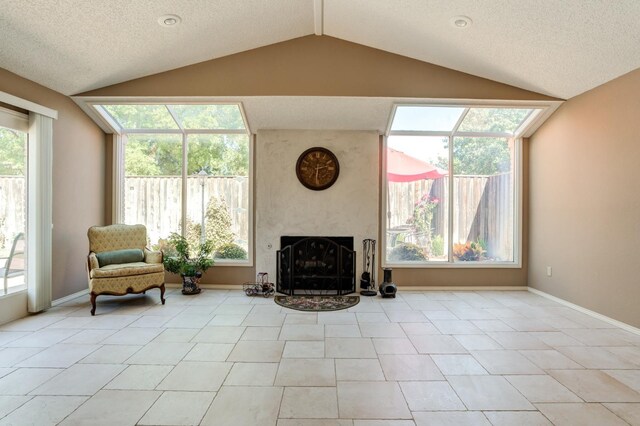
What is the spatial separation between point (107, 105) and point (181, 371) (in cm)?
387

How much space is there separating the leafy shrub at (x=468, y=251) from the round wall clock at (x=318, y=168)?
7.07 ft

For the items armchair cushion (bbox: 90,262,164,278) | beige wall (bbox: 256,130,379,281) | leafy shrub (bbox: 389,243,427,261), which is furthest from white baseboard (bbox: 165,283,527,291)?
armchair cushion (bbox: 90,262,164,278)

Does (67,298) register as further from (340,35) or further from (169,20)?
(340,35)

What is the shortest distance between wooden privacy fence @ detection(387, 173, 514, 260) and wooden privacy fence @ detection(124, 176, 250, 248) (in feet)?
7.51

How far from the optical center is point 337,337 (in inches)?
133

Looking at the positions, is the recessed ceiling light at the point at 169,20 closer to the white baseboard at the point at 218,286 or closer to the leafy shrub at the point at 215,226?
the leafy shrub at the point at 215,226

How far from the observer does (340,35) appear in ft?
14.3

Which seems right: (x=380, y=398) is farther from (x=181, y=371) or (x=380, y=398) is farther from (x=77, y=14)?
(x=77, y=14)

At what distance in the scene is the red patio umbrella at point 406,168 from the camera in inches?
215

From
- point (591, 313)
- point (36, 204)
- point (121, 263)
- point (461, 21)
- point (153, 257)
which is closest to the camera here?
point (461, 21)

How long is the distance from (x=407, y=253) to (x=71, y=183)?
4.73m

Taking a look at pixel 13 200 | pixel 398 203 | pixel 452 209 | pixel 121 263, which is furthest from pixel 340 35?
pixel 13 200

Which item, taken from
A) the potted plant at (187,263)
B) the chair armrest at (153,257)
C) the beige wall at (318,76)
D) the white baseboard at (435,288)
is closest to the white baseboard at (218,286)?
the white baseboard at (435,288)

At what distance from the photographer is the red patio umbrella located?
17.9 ft
